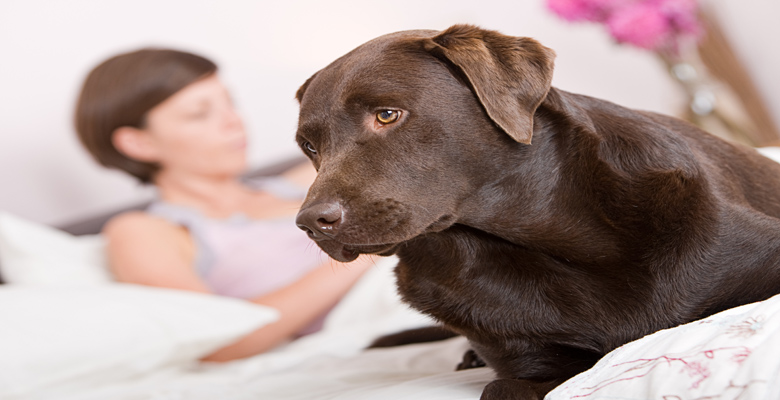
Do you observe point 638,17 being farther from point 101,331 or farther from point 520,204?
point 101,331

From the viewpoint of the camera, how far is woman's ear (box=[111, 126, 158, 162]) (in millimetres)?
2797

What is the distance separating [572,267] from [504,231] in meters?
0.14

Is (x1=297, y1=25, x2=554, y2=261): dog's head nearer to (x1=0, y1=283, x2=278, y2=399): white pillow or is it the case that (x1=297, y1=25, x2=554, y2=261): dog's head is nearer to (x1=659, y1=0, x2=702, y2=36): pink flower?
(x1=0, y1=283, x2=278, y2=399): white pillow

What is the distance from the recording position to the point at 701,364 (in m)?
0.85

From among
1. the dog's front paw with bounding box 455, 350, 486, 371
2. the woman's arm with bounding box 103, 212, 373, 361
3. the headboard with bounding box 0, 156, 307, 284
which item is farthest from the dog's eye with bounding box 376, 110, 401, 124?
the headboard with bounding box 0, 156, 307, 284

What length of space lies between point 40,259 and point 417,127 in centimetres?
183

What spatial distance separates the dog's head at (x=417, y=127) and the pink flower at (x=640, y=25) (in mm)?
2394

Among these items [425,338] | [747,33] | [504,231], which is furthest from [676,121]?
[747,33]

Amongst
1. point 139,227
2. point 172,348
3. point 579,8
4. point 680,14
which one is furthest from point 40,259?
point 680,14

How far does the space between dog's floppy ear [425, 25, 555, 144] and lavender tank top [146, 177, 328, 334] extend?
1609 millimetres

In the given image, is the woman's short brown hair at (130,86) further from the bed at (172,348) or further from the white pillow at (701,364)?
the white pillow at (701,364)

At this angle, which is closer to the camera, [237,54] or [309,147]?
[309,147]

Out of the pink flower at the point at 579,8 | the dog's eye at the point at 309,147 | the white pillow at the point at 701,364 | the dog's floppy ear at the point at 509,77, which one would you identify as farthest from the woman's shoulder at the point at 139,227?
the pink flower at the point at 579,8

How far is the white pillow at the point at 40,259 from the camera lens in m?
2.42
